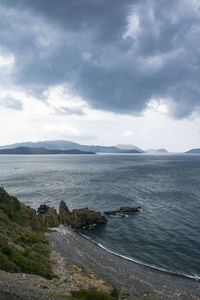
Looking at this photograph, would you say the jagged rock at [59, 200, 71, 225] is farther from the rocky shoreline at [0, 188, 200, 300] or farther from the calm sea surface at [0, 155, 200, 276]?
Answer: the rocky shoreline at [0, 188, 200, 300]

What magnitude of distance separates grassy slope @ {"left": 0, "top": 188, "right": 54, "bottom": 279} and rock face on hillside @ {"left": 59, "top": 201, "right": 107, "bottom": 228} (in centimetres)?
732

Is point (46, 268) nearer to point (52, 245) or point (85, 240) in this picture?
point (52, 245)

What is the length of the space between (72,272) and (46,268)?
153 inches

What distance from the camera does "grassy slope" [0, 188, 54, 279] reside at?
72.1 ft

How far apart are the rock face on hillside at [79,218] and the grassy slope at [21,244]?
7.32 metres

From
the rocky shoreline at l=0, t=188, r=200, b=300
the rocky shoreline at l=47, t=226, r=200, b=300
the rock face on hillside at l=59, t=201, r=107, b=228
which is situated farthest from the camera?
the rock face on hillside at l=59, t=201, r=107, b=228

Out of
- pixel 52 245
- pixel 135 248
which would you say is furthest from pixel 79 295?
pixel 135 248

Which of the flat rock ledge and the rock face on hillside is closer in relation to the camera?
the flat rock ledge

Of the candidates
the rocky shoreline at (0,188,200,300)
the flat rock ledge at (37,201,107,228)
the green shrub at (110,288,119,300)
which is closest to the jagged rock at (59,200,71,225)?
the flat rock ledge at (37,201,107,228)

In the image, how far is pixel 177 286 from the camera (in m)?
25.2

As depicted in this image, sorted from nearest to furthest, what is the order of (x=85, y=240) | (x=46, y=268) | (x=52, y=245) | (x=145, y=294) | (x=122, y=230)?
(x=145, y=294), (x=46, y=268), (x=52, y=245), (x=85, y=240), (x=122, y=230)

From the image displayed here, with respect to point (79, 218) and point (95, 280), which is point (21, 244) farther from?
point (79, 218)

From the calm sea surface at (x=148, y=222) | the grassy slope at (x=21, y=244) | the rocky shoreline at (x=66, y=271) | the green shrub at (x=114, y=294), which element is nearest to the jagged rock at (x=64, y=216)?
the calm sea surface at (x=148, y=222)

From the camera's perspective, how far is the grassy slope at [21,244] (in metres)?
22.0
